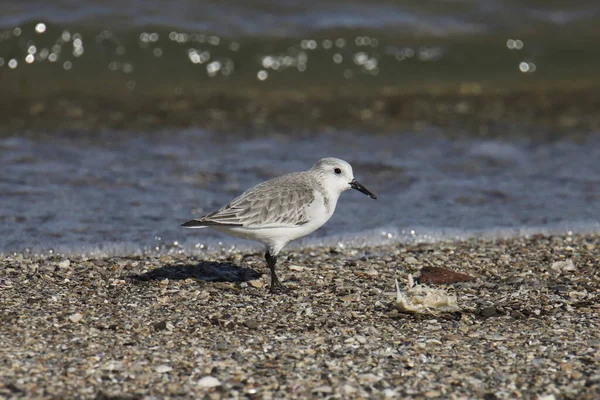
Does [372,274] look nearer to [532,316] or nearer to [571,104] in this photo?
[532,316]

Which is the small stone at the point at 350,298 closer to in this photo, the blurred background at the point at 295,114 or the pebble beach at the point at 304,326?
the pebble beach at the point at 304,326

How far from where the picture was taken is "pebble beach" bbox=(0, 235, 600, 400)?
3.81m

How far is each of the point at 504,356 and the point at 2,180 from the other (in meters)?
4.96

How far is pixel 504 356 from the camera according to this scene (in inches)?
164

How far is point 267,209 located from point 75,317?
1.37m

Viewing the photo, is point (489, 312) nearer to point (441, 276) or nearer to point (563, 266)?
point (441, 276)

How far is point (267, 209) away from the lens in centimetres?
534

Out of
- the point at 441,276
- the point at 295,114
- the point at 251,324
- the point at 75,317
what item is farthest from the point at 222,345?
the point at 295,114

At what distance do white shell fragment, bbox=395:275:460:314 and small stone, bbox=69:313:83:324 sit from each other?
174cm

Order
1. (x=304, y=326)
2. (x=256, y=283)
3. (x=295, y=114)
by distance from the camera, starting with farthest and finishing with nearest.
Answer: (x=295, y=114) < (x=256, y=283) < (x=304, y=326)

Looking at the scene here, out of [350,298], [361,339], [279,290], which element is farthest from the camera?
[279,290]

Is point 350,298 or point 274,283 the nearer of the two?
point 350,298

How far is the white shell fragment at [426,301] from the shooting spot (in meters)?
4.81

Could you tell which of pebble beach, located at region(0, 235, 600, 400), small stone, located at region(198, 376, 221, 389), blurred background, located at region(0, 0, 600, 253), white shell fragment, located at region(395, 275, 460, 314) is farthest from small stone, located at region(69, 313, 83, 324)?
white shell fragment, located at region(395, 275, 460, 314)
